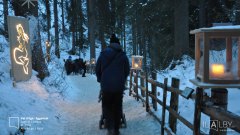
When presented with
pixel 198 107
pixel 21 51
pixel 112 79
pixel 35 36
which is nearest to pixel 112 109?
pixel 112 79

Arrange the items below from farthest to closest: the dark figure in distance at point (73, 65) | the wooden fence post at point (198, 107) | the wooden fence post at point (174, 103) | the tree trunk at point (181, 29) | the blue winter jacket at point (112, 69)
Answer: the dark figure in distance at point (73, 65) → the tree trunk at point (181, 29) → the blue winter jacket at point (112, 69) → the wooden fence post at point (174, 103) → the wooden fence post at point (198, 107)

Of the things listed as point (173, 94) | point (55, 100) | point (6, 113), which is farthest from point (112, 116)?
point (55, 100)

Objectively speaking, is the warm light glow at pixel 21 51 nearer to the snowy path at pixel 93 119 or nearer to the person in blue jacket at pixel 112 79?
the snowy path at pixel 93 119

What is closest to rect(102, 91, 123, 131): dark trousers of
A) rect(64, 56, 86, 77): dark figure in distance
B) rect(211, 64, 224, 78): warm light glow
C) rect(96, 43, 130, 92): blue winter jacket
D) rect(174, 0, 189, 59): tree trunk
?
rect(96, 43, 130, 92): blue winter jacket

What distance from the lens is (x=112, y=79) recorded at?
6.72 meters

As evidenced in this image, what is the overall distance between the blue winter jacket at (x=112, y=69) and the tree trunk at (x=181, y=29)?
8.88 meters

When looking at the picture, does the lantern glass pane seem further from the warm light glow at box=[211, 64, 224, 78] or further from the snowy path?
the snowy path

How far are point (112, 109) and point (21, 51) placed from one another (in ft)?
12.8

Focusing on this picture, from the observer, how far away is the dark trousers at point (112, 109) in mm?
6875

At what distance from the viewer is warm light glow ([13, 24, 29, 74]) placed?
30.0 feet

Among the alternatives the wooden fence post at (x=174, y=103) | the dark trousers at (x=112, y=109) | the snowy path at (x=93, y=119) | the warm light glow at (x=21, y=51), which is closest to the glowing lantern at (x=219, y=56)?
the wooden fence post at (x=174, y=103)

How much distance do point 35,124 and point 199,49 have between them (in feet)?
13.9

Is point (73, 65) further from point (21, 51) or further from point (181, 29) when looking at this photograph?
point (21, 51)

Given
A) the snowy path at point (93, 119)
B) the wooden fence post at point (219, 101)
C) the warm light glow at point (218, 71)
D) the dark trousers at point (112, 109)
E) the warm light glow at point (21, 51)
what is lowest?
the snowy path at point (93, 119)
